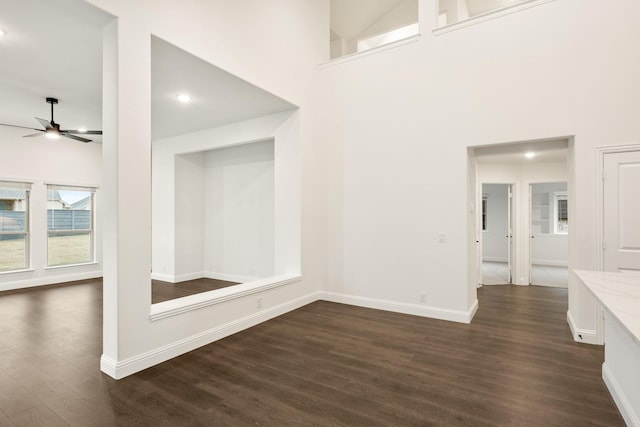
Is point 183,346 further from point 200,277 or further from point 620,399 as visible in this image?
point 200,277

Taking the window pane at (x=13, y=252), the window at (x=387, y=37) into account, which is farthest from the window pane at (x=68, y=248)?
→ the window at (x=387, y=37)

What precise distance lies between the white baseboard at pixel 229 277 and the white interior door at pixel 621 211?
17.8ft

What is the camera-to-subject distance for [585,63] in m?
3.55

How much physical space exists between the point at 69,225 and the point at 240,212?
158 inches

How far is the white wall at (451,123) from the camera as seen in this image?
3518 mm

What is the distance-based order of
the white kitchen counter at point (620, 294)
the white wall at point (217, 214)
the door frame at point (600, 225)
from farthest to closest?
1. the white wall at point (217, 214)
2. the door frame at point (600, 225)
3. the white kitchen counter at point (620, 294)

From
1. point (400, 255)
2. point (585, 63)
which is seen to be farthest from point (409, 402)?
point (585, 63)

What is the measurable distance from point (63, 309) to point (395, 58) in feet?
20.3

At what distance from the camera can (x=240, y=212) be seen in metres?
6.66

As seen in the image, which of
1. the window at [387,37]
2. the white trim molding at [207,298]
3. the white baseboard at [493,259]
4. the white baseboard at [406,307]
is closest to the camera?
the white trim molding at [207,298]

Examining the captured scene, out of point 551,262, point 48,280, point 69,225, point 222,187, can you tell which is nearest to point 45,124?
point 222,187

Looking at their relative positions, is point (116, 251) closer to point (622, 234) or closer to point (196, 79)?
point (196, 79)

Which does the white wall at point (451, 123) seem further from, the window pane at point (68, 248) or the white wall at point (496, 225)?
the white wall at point (496, 225)

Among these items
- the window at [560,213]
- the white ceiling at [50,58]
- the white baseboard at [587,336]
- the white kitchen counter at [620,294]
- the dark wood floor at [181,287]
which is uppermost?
the white ceiling at [50,58]
